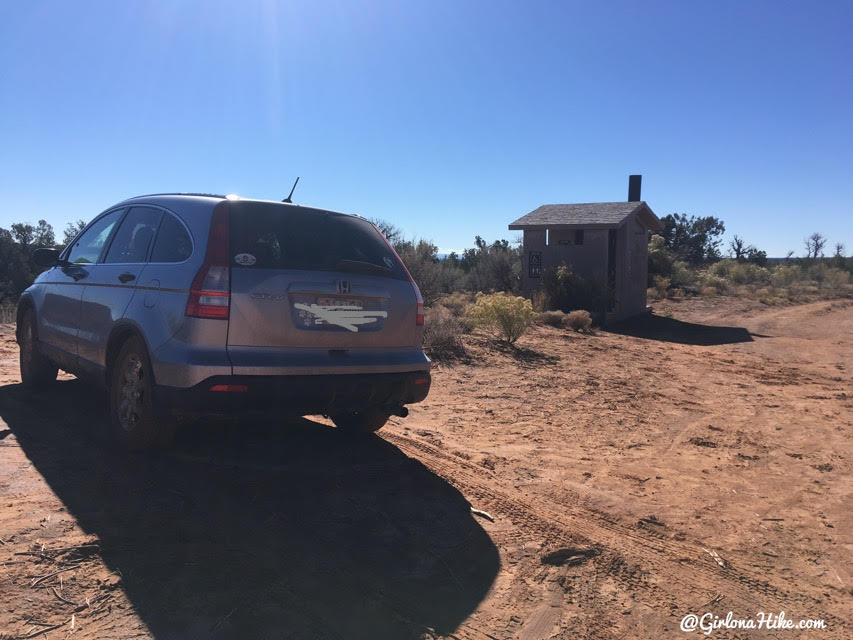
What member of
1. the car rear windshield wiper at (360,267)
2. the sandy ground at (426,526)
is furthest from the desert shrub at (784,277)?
the car rear windshield wiper at (360,267)

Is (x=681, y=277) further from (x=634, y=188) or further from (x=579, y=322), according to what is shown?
(x=579, y=322)

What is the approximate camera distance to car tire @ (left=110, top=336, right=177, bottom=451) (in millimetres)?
4137

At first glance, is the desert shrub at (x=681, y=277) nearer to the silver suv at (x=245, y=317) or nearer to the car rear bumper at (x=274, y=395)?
the silver suv at (x=245, y=317)

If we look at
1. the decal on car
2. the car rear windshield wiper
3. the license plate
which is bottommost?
the decal on car

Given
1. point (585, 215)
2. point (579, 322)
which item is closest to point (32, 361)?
point (579, 322)

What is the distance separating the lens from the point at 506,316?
12.0 metres

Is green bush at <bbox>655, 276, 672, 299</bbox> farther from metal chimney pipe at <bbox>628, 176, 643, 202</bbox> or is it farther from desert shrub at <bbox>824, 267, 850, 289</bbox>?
desert shrub at <bbox>824, 267, 850, 289</bbox>

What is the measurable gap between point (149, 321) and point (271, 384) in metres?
0.96

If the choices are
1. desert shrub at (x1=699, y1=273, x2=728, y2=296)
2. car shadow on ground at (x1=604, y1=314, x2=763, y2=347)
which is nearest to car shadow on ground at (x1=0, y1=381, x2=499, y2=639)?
car shadow on ground at (x1=604, y1=314, x2=763, y2=347)

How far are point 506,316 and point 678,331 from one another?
840 centimetres

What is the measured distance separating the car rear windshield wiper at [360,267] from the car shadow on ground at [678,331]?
A: 503 inches

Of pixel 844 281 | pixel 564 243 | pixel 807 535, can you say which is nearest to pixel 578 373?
pixel 807 535

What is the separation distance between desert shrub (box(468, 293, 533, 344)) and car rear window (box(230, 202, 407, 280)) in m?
7.40

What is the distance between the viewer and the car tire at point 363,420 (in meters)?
5.19
